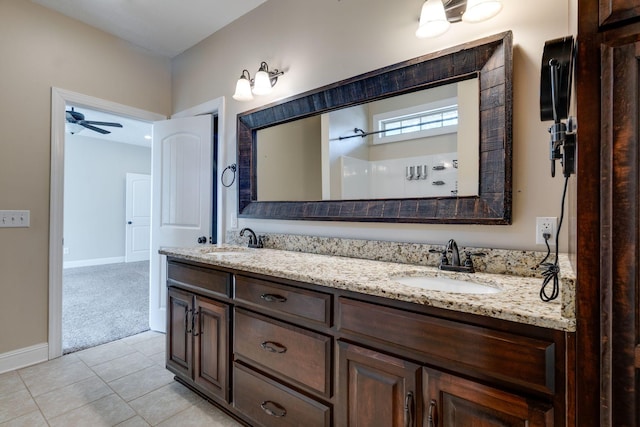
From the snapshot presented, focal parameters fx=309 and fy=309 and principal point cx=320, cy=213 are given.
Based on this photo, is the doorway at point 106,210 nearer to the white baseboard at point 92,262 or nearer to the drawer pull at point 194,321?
the white baseboard at point 92,262

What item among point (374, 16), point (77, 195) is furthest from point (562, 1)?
point (77, 195)

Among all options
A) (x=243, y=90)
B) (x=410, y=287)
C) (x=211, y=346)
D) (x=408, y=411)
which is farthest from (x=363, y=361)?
A: (x=243, y=90)

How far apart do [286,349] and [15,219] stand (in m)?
2.30

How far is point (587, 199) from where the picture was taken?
71cm

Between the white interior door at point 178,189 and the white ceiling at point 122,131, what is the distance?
7.17 feet

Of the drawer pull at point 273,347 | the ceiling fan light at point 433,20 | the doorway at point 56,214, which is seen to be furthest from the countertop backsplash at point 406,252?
the doorway at point 56,214

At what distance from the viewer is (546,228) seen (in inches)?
49.2

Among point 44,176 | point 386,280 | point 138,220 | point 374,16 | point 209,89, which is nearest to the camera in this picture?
point 386,280

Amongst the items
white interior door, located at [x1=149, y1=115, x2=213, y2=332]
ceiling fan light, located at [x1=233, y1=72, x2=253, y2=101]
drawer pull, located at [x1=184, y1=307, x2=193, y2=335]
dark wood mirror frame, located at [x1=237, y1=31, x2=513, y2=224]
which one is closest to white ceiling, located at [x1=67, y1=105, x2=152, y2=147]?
white interior door, located at [x1=149, y1=115, x2=213, y2=332]

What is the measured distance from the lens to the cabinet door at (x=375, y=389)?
0.99 metres

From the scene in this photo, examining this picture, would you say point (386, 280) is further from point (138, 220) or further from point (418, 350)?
point (138, 220)

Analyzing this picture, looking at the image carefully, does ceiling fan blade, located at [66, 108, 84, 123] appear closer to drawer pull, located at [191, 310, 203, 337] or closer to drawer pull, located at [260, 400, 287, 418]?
drawer pull, located at [191, 310, 203, 337]

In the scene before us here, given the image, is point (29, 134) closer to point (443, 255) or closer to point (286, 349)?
point (286, 349)

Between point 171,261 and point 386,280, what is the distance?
1.47 meters
